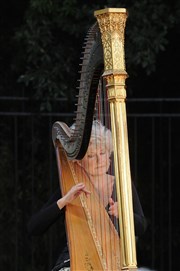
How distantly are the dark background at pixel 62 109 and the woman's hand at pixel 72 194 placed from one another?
2391 millimetres

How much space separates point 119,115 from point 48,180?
458 cm

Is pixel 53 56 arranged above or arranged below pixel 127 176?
above

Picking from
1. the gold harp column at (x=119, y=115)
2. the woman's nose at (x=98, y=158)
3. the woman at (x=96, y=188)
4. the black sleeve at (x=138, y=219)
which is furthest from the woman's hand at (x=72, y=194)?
the gold harp column at (x=119, y=115)

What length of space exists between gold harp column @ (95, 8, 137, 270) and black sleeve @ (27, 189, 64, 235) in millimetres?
1566

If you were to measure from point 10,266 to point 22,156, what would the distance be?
2.80ft

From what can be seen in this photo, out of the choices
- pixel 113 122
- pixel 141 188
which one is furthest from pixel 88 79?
pixel 141 188

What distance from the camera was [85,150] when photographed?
4.04 meters

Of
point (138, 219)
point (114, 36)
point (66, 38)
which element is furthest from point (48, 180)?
point (114, 36)

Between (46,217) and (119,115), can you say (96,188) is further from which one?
(119,115)

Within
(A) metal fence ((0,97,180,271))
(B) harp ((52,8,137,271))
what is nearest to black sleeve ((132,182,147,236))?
(B) harp ((52,8,137,271))

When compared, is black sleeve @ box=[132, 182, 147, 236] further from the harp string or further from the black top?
the harp string

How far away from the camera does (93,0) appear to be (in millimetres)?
7133

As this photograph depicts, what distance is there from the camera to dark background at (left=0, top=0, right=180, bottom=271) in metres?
6.89

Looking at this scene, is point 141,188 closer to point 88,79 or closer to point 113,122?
point 88,79
